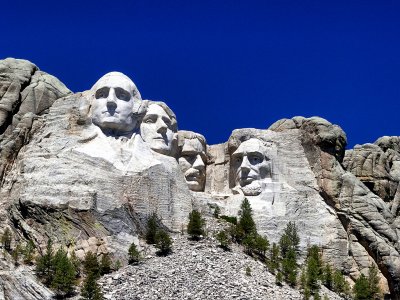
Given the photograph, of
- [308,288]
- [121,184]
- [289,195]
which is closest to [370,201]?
[289,195]

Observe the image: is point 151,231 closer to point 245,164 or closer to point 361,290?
point 245,164

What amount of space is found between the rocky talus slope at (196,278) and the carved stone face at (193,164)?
15.8 feet

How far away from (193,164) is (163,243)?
655 cm

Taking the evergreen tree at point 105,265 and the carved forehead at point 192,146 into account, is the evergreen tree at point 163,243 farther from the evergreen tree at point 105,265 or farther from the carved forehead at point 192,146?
the carved forehead at point 192,146

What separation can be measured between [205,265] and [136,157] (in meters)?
4.91

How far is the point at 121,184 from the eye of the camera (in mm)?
42031

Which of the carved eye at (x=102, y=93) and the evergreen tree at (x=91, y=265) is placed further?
the carved eye at (x=102, y=93)

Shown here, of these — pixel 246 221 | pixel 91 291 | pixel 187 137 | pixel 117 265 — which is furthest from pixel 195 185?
pixel 91 291

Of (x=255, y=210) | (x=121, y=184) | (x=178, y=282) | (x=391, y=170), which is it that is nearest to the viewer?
(x=178, y=282)

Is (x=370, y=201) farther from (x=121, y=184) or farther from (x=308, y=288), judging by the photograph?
(x=121, y=184)

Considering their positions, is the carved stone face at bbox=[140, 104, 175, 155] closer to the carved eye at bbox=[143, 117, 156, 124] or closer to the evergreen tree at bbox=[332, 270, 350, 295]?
the carved eye at bbox=[143, 117, 156, 124]

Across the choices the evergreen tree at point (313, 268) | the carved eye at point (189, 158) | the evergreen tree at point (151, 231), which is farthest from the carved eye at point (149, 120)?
the evergreen tree at point (313, 268)

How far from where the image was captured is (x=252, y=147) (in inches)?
1816

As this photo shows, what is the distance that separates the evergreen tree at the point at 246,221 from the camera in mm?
42969
